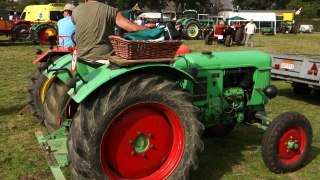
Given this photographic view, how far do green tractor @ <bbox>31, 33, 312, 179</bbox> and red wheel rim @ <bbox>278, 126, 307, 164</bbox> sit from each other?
0.01 meters

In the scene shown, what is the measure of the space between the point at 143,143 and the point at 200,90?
3.38ft

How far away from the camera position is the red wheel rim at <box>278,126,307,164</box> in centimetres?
416

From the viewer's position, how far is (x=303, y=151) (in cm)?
430

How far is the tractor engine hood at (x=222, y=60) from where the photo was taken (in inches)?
164

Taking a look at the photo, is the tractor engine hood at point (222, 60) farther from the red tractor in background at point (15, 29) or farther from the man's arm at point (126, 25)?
the red tractor in background at point (15, 29)

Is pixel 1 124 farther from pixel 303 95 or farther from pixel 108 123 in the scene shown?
pixel 303 95

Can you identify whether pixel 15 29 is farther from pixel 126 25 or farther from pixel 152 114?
pixel 152 114

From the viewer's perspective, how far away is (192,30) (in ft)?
87.5

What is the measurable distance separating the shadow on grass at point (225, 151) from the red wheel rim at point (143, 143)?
587 mm

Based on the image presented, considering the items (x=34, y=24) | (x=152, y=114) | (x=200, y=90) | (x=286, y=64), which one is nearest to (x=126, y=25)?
(x=152, y=114)

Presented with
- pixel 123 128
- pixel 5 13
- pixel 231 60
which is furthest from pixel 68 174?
pixel 5 13

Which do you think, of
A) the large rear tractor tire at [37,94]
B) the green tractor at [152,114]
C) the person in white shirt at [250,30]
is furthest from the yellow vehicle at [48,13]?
the green tractor at [152,114]

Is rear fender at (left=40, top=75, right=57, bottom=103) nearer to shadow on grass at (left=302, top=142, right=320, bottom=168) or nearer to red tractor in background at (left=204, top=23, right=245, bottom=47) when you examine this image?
shadow on grass at (left=302, top=142, right=320, bottom=168)

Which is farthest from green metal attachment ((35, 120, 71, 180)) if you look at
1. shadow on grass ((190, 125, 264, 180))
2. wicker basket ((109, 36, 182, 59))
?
shadow on grass ((190, 125, 264, 180))
